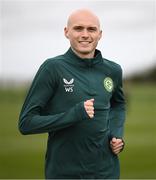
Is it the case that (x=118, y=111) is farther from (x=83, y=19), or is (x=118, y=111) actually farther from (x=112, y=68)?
(x=83, y=19)

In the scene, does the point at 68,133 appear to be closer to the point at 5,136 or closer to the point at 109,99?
the point at 109,99

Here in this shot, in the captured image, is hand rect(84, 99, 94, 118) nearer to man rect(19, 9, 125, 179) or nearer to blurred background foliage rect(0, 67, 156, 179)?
man rect(19, 9, 125, 179)

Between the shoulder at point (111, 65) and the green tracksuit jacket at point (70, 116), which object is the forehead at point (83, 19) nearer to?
the green tracksuit jacket at point (70, 116)

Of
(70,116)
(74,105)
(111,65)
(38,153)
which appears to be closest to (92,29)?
(111,65)

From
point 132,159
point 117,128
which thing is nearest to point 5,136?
point 132,159

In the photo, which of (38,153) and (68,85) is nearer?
(68,85)

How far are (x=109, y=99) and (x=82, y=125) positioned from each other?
1.13 ft

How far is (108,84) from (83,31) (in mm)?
459

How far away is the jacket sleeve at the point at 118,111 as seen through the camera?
520cm

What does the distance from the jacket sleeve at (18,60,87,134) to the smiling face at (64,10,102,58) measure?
284 mm

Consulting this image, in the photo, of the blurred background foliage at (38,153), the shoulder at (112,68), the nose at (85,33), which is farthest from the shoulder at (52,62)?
the blurred background foliage at (38,153)

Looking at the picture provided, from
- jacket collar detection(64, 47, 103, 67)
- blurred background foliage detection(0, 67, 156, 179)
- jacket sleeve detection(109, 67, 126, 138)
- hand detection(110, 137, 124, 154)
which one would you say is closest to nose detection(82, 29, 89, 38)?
jacket collar detection(64, 47, 103, 67)

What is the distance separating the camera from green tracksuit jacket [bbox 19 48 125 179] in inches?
190

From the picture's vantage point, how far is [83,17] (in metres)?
4.87
